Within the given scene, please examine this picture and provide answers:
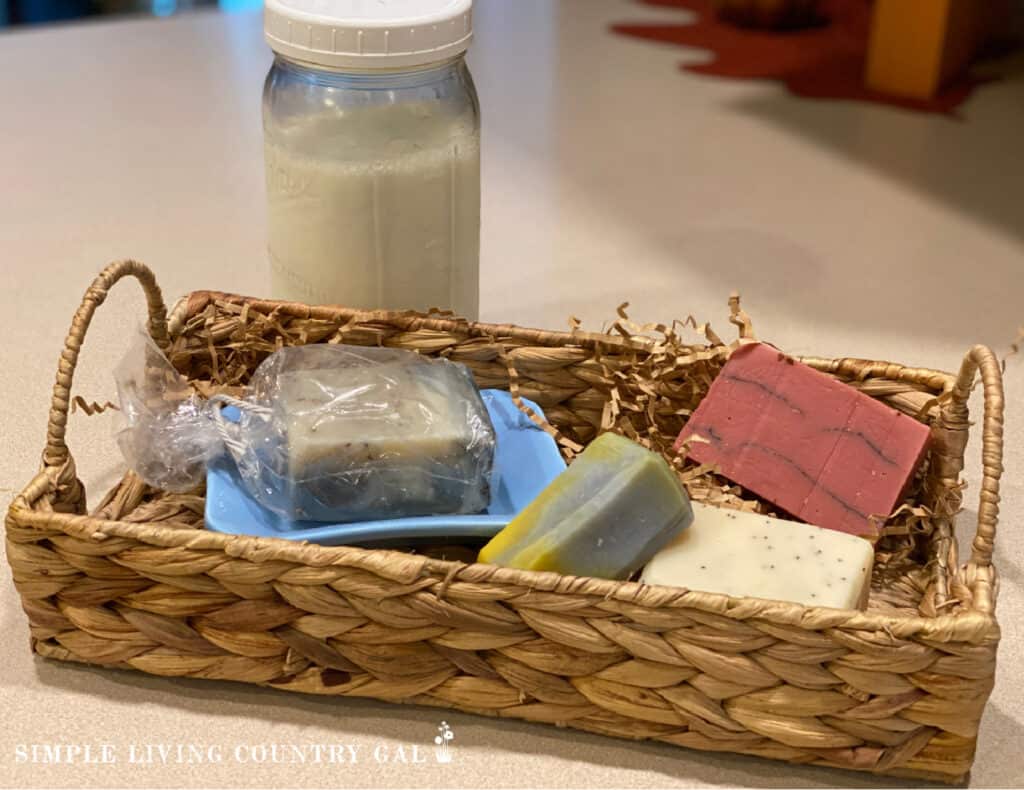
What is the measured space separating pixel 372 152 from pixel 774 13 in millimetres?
937

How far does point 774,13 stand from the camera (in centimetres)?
152

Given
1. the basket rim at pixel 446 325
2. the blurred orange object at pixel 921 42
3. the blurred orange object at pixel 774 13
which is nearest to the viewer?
the basket rim at pixel 446 325

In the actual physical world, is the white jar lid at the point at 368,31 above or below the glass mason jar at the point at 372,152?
above

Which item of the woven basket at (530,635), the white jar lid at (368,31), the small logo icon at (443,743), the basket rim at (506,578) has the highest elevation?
the white jar lid at (368,31)

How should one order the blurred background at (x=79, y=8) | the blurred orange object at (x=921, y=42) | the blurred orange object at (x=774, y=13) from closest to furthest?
the blurred orange object at (x=921, y=42)
the blurred orange object at (x=774, y=13)
the blurred background at (x=79, y=8)

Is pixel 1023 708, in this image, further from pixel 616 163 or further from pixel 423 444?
pixel 616 163

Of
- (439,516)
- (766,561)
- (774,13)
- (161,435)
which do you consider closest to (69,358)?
(161,435)

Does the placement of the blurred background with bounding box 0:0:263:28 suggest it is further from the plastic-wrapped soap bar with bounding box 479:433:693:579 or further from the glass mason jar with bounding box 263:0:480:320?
the plastic-wrapped soap bar with bounding box 479:433:693:579

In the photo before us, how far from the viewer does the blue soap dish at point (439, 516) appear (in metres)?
0.62

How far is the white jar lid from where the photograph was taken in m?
0.68

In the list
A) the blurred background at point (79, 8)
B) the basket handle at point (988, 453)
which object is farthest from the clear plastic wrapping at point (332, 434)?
the blurred background at point (79, 8)

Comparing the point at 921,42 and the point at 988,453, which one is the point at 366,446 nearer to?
the point at 988,453

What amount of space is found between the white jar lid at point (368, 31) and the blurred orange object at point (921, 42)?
2.49ft

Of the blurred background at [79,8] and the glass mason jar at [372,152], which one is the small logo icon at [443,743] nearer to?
the glass mason jar at [372,152]
